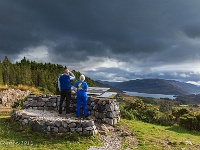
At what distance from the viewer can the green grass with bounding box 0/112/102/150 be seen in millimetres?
10834

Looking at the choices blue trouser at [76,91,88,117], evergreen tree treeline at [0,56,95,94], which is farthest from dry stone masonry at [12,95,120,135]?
evergreen tree treeline at [0,56,95,94]

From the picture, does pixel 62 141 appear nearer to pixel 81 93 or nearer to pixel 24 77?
pixel 81 93

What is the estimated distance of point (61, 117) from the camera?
15461 mm

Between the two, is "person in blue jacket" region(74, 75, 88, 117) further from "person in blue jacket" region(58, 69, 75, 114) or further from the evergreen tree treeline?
the evergreen tree treeline

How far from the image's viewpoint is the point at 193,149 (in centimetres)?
1193

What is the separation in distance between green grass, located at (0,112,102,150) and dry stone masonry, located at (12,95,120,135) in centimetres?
41

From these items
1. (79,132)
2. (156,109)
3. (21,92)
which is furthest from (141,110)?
(21,92)

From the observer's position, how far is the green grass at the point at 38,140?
1083cm

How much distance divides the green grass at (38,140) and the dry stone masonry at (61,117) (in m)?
0.41

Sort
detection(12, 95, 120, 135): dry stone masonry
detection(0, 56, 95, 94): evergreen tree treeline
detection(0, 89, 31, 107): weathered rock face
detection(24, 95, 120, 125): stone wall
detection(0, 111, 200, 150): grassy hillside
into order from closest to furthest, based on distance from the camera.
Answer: detection(0, 111, 200, 150): grassy hillside < detection(12, 95, 120, 135): dry stone masonry < detection(24, 95, 120, 125): stone wall < detection(0, 89, 31, 107): weathered rock face < detection(0, 56, 95, 94): evergreen tree treeline

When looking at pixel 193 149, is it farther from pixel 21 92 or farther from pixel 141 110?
pixel 21 92

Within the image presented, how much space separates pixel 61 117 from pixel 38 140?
12.6 feet

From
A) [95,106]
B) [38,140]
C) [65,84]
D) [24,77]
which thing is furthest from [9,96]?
[24,77]

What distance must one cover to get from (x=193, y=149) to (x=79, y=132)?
6.09m
